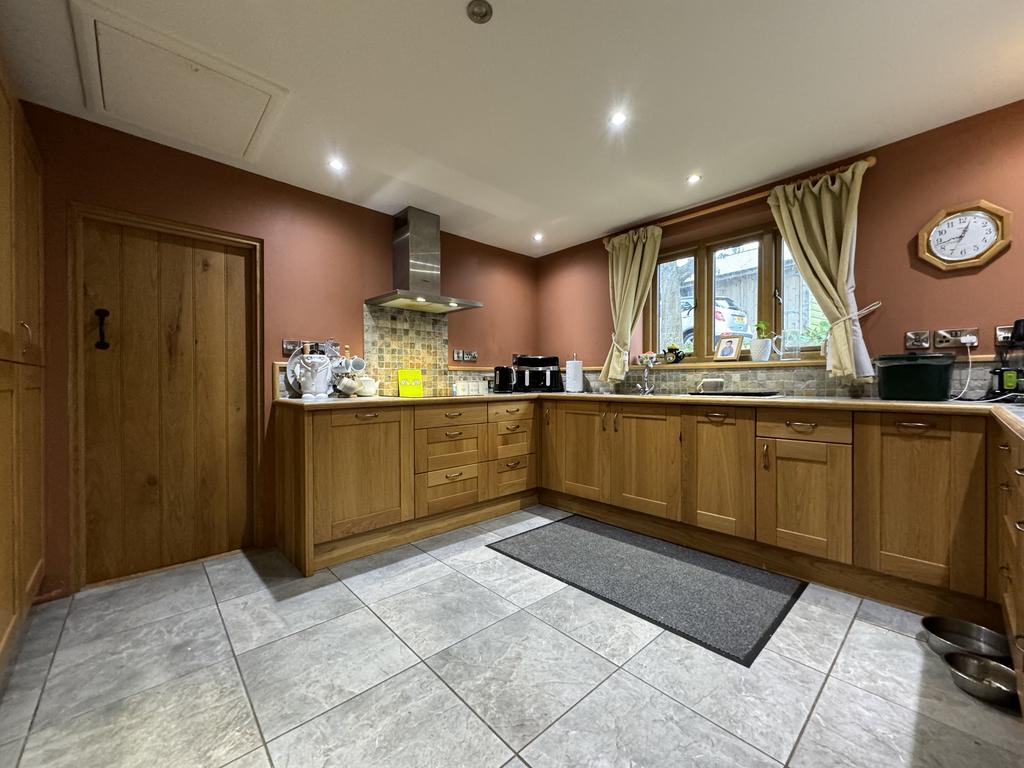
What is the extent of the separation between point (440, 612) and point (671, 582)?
1127mm

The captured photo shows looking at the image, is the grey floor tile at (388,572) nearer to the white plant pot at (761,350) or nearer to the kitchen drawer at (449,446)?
the kitchen drawer at (449,446)

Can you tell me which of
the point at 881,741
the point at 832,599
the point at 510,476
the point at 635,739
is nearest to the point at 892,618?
the point at 832,599

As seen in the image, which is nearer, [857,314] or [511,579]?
[511,579]

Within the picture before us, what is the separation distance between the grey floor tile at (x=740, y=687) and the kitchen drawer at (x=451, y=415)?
1678mm

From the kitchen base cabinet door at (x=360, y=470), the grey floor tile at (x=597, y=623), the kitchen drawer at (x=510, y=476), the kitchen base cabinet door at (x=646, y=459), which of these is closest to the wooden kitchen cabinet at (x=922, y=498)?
the kitchen base cabinet door at (x=646, y=459)

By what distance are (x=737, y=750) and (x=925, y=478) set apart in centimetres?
142

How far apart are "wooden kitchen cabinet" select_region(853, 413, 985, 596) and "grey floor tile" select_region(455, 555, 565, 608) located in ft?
4.75

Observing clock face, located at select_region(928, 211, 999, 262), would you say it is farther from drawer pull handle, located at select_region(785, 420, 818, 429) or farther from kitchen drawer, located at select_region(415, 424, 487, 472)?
kitchen drawer, located at select_region(415, 424, 487, 472)

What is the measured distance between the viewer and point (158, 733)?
1164 mm

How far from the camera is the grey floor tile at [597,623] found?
1.53 metres

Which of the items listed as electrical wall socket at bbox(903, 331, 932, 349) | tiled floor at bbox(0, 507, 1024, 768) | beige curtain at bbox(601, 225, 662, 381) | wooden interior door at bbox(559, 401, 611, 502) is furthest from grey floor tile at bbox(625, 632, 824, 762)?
beige curtain at bbox(601, 225, 662, 381)

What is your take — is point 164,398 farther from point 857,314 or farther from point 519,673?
point 857,314

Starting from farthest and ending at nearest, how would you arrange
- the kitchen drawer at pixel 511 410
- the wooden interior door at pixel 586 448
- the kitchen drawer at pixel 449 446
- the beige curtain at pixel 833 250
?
1. the kitchen drawer at pixel 511 410
2. the wooden interior door at pixel 586 448
3. the kitchen drawer at pixel 449 446
4. the beige curtain at pixel 833 250

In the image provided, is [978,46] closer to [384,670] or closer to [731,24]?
[731,24]
